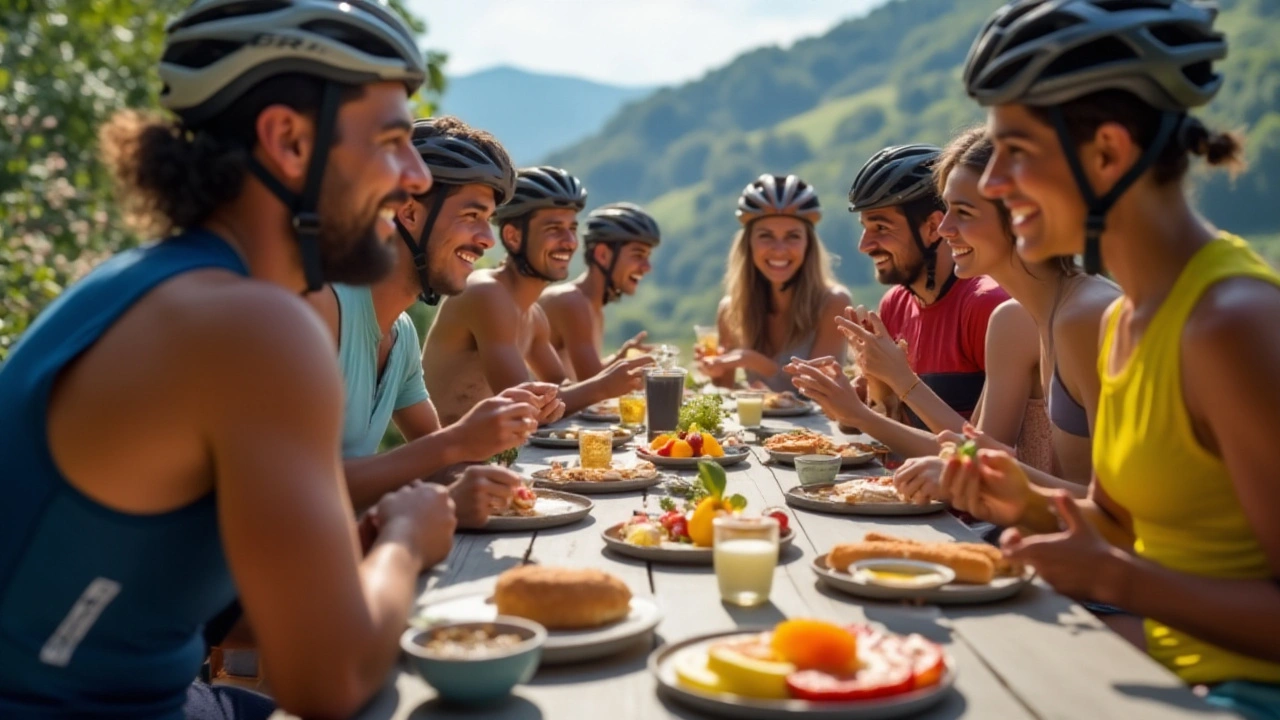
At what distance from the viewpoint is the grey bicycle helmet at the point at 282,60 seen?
2430 millimetres

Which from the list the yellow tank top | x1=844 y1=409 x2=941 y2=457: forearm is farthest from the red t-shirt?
the yellow tank top

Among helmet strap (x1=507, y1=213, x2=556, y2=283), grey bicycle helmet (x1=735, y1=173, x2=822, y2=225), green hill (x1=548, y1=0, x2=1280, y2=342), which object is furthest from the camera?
green hill (x1=548, y1=0, x2=1280, y2=342)

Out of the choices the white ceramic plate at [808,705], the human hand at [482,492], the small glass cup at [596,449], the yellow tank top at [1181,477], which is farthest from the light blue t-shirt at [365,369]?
the yellow tank top at [1181,477]

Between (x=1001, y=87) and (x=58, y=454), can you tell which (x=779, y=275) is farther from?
(x=58, y=454)

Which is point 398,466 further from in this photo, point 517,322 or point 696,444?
point 517,322

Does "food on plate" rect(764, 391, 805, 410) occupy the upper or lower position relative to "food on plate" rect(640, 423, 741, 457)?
lower

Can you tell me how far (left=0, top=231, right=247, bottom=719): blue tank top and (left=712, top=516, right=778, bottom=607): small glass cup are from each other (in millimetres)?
1042

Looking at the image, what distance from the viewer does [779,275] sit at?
857 cm

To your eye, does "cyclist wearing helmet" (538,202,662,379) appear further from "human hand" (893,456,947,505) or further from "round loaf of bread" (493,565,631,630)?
"round loaf of bread" (493,565,631,630)

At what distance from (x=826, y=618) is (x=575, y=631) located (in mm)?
549

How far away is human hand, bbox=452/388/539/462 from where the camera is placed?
12.2 feet

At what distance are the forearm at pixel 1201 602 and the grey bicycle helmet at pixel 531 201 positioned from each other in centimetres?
511

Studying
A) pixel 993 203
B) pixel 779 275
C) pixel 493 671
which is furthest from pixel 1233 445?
pixel 779 275

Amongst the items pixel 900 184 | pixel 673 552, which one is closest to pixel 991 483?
pixel 673 552
